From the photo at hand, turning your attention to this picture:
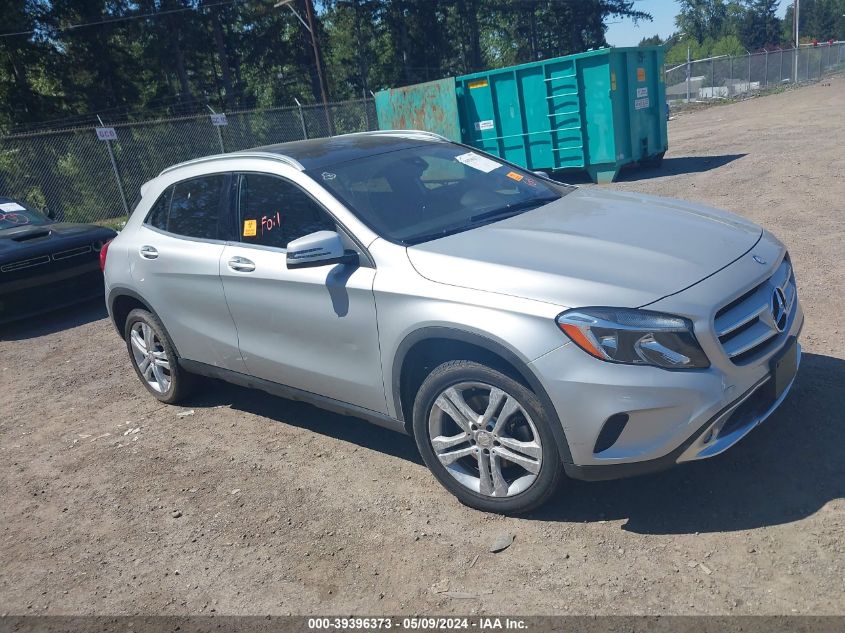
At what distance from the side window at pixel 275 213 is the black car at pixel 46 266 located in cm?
472

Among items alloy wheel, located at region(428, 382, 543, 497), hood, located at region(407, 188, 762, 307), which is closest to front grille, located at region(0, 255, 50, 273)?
hood, located at region(407, 188, 762, 307)

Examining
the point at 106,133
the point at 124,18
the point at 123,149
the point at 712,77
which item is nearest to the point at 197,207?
the point at 106,133

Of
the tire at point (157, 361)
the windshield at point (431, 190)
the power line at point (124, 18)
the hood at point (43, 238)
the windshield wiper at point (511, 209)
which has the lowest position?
the tire at point (157, 361)

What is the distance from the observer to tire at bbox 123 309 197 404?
5047mm

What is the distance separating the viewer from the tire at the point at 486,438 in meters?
3.08

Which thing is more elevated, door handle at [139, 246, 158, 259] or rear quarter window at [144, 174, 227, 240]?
rear quarter window at [144, 174, 227, 240]

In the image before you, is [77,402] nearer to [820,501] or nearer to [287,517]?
[287,517]

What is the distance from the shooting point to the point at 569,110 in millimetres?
13656

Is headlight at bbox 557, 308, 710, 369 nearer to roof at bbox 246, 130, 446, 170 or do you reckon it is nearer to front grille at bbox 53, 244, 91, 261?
roof at bbox 246, 130, 446, 170

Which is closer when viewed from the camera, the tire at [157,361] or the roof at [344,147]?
the roof at [344,147]

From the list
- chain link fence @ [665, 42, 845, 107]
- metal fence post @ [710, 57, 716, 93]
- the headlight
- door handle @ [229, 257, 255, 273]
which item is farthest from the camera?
chain link fence @ [665, 42, 845, 107]

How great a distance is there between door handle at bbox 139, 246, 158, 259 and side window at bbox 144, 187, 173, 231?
0.16 m

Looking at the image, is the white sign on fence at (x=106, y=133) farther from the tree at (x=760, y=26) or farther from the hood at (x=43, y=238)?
the tree at (x=760, y=26)

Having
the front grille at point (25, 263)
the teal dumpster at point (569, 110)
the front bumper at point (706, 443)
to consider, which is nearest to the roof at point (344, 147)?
the front bumper at point (706, 443)
